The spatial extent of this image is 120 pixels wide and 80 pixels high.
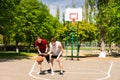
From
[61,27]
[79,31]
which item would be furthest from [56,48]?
[61,27]

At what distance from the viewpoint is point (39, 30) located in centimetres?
6425

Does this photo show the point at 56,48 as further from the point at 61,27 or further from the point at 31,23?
the point at 31,23

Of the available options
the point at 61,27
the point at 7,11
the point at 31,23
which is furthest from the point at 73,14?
the point at 31,23

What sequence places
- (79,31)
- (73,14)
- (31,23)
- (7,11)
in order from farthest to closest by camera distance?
(31,23)
(79,31)
(7,11)
(73,14)

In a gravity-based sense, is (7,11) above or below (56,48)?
above

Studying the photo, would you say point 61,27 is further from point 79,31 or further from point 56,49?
point 56,49

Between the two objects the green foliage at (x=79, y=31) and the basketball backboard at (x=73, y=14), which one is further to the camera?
the green foliage at (x=79, y=31)

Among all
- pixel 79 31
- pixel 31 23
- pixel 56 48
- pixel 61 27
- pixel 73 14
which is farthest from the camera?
pixel 31 23

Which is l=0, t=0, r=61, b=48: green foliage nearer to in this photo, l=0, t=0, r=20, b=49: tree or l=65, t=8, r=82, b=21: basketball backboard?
l=0, t=0, r=20, b=49: tree

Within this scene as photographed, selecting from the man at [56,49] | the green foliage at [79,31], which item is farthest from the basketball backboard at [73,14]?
the man at [56,49]

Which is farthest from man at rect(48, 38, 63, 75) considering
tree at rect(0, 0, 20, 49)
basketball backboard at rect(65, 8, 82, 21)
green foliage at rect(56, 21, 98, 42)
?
green foliage at rect(56, 21, 98, 42)

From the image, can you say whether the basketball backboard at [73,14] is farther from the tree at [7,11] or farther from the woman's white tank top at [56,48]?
the woman's white tank top at [56,48]

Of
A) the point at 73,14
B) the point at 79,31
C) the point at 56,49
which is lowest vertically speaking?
the point at 56,49

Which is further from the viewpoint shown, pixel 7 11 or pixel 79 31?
pixel 79 31
